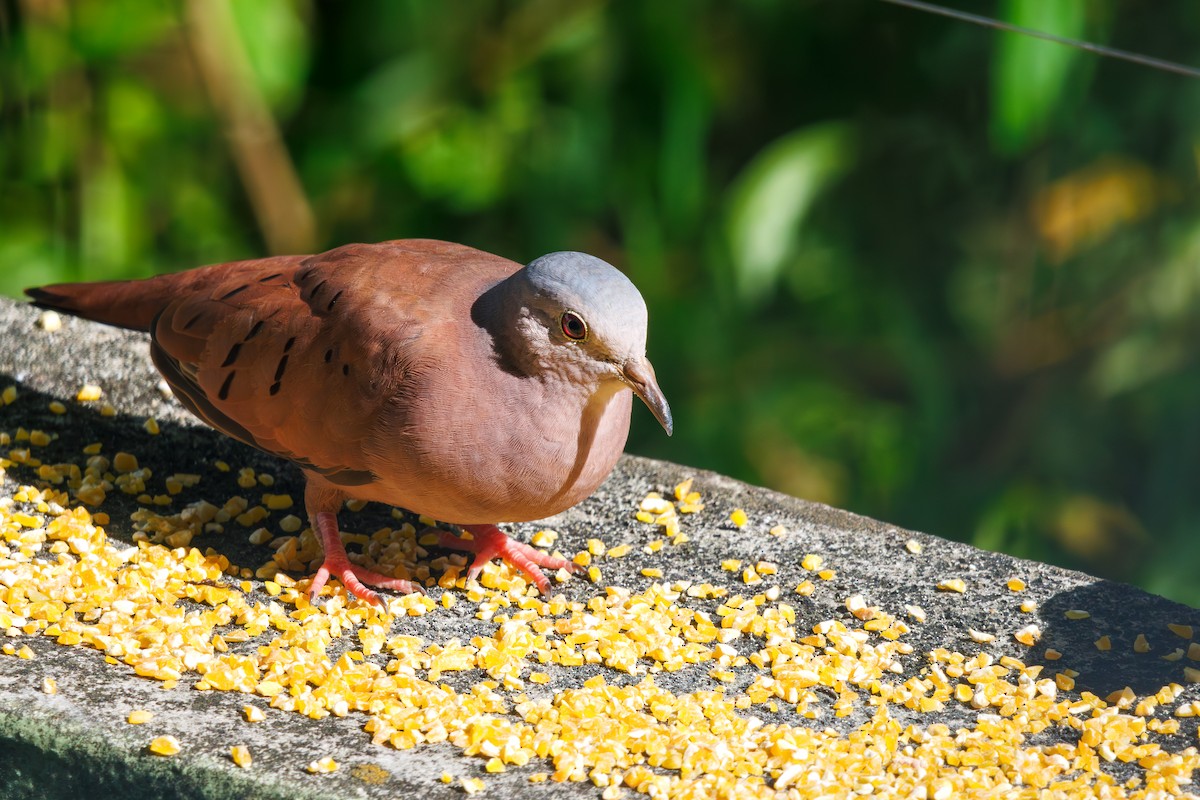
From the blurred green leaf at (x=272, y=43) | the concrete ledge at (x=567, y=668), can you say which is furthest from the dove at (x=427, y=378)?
the blurred green leaf at (x=272, y=43)

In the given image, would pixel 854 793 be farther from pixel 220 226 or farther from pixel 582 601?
pixel 220 226

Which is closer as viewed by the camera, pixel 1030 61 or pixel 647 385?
pixel 647 385

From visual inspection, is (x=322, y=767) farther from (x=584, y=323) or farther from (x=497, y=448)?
(x=584, y=323)

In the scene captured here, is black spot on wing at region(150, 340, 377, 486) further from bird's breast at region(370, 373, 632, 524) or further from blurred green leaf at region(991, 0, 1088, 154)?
blurred green leaf at region(991, 0, 1088, 154)

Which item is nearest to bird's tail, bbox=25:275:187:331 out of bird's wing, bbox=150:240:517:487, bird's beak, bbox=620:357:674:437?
bird's wing, bbox=150:240:517:487

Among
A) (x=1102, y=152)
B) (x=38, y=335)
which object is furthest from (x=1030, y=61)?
(x=38, y=335)

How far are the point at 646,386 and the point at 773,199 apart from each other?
249 centimetres

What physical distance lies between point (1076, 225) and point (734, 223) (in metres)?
1.31

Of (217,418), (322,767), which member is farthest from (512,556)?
(322,767)

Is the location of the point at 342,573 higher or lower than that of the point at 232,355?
lower

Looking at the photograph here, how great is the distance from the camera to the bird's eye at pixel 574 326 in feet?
8.73

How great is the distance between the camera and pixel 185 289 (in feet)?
10.4

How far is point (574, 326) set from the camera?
2672 mm

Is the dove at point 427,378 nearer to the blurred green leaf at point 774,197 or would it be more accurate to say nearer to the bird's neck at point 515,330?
the bird's neck at point 515,330
